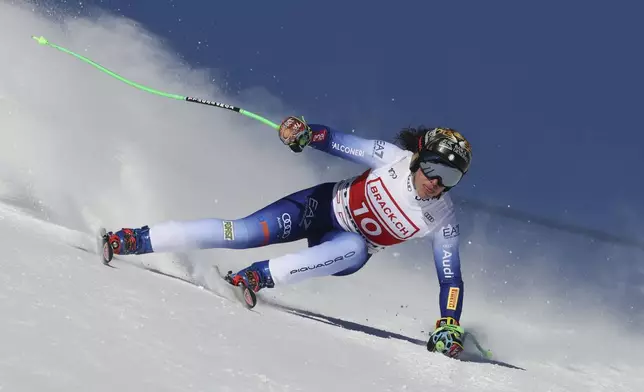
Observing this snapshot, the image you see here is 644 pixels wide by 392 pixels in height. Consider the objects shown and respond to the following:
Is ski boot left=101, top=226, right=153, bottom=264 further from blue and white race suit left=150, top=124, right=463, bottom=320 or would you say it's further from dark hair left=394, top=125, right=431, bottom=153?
dark hair left=394, top=125, right=431, bottom=153

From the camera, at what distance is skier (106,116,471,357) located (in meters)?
4.26

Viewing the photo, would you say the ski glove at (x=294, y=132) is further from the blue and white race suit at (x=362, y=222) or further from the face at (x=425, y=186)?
the face at (x=425, y=186)

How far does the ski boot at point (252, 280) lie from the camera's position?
3988 mm

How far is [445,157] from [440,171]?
75mm

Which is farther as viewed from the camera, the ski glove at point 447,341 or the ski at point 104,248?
the ski glove at point 447,341

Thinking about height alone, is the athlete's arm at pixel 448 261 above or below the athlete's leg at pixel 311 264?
above

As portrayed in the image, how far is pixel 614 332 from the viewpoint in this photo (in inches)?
309

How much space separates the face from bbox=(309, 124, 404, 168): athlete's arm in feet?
0.77

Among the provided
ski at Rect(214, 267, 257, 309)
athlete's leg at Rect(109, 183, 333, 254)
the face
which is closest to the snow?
ski at Rect(214, 267, 257, 309)

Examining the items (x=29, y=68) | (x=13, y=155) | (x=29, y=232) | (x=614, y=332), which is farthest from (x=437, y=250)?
(x=29, y=68)

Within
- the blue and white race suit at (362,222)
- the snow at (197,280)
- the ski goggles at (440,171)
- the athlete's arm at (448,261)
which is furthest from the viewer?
the athlete's arm at (448,261)

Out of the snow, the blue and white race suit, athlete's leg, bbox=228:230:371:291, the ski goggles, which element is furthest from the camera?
the blue and white race suit

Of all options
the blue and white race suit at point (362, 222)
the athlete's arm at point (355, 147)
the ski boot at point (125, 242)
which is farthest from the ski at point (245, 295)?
the athlete's arm at point (355, 147)

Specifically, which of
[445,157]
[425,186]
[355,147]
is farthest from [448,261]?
[355,147]
